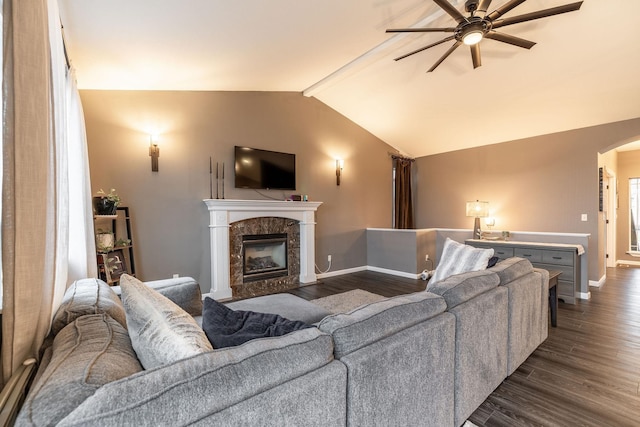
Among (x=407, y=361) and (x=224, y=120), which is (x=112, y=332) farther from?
(x=224, y=120)

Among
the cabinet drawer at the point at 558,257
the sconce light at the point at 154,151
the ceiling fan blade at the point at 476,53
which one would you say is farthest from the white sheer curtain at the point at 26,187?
the cabinet drawer at the point at 558,257

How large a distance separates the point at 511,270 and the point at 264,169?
349 centimetres

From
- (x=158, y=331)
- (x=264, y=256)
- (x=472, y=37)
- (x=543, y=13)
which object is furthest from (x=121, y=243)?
(x=543, y=13)

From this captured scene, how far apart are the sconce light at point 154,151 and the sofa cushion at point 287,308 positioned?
2.32m

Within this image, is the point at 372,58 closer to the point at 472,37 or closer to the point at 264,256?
the point at 472,37

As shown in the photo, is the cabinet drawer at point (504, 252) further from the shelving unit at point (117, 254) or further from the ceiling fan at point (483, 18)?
the shelving unit at point (117, 254)

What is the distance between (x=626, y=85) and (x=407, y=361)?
4694mm

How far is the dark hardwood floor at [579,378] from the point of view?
1.73 meters

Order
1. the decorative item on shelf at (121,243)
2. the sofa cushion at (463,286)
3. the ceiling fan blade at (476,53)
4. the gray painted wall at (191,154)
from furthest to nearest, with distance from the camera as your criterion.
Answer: the gray painted wall at (191,154)
the decorative item on shelf at (121,243)
the ceiling fan blade at (476,53)
the sofa cushion at (463,286)

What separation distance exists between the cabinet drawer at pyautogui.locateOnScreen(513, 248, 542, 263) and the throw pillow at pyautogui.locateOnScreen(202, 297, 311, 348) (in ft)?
13.7

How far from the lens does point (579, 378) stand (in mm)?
2094

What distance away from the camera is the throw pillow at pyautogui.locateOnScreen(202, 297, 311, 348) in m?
1.09

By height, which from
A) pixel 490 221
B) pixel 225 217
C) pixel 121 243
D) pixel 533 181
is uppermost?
pixel 533 181

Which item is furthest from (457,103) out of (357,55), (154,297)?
(154,297)
